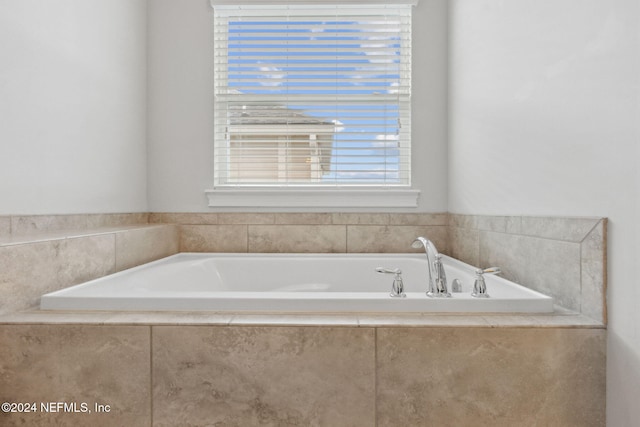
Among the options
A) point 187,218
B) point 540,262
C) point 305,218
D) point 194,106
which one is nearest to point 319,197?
point 305,218

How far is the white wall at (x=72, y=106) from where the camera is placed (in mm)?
1367

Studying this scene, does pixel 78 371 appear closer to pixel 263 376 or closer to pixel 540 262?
pixel 263 376

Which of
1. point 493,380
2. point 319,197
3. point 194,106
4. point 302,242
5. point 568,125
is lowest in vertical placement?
point 493,380

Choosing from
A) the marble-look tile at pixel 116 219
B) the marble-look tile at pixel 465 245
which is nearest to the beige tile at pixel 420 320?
the marble-look tile at pixel 465 245

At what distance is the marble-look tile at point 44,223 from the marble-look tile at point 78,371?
55 cm

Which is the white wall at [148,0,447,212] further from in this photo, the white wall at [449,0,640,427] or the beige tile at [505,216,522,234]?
the beige tile at [505,216,522,234]

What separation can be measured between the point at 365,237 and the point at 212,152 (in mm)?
1118

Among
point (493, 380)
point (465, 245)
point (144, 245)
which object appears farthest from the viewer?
point (465, 245)

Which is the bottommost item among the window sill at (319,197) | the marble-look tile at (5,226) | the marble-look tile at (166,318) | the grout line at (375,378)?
the grout line at (375,378)

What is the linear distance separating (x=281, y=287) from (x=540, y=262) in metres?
1.31

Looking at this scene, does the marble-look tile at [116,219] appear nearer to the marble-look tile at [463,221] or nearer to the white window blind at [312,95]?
the white window blind at [312,95]

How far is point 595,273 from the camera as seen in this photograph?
104cm

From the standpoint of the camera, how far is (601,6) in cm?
103

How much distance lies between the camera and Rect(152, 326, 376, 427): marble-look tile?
0.98m
